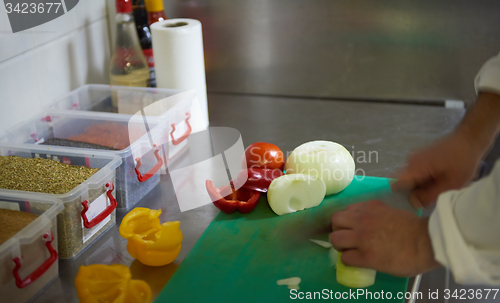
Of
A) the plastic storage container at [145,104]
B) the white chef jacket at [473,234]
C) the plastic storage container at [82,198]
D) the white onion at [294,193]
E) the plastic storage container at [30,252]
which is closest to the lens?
the white chef jacket at [473,234]

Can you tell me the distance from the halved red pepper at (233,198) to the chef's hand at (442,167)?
27 centimetres

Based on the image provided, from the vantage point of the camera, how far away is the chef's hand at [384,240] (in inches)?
22.8

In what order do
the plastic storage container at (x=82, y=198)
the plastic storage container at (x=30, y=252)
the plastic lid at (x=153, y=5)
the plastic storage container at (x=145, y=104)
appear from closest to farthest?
the plastic storage container at (x=30, y=252), the plastic storage container at (x=82, y=198), the plastic storage container at (x=145, y=104), the plastic lid at (x=153, y=5)

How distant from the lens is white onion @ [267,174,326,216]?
0.85 m

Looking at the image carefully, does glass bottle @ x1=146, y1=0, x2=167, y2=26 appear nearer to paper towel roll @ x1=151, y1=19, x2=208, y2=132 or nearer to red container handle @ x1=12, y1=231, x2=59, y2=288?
paper towel roll @ x1=151, y1=19, x2=208, y2=132

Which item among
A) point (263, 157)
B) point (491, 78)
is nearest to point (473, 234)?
point (491, 78)

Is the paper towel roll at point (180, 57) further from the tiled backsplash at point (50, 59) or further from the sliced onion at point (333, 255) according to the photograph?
the sliced onion at point (333, 255)

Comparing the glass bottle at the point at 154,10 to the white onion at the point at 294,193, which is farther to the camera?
the glass bottle at the point at 154,10

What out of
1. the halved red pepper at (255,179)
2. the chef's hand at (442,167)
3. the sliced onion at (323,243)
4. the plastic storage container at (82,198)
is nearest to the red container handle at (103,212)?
the plastic storage container at (82,198)

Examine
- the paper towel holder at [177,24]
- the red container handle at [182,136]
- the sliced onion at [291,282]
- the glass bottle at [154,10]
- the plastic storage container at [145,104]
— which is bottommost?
the sliced onion at [291,282]

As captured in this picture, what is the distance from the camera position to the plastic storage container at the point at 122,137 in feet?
2.91

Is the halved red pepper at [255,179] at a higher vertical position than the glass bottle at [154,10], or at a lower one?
lower

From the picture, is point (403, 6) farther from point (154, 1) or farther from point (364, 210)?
point (364, 210)

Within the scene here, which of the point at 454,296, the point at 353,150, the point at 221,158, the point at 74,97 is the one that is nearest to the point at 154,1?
the point at 74,97
